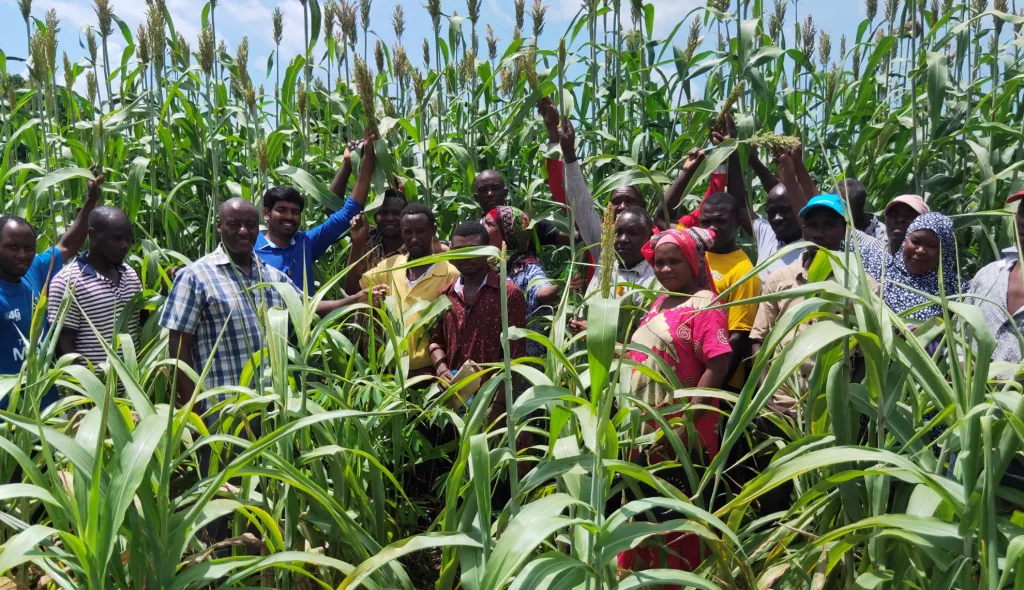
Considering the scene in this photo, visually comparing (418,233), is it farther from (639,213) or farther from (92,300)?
(92,300)

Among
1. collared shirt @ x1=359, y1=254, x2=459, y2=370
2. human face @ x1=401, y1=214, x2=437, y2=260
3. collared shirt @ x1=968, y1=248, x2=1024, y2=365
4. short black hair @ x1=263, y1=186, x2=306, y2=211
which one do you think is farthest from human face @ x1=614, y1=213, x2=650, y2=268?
short black hair @ x1=263, y1=186, x2=306, y2=211

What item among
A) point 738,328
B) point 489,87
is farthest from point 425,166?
point 738,328

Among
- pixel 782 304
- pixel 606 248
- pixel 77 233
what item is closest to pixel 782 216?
pixel 782 304

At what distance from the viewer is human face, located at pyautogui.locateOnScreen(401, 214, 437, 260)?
3.39m

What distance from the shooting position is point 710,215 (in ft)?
10.5

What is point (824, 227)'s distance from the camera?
2.89 m

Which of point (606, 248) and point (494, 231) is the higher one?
point (606, 248)

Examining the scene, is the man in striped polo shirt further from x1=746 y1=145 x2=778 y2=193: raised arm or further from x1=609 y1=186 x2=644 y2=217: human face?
x1=746 y1=145 x2=778 y2=193: raised arm

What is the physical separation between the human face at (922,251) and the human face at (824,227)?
29 centimetres

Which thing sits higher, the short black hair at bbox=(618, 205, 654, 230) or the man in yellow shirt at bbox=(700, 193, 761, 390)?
the short black hair at bbox=(618, 205, 654, 230)

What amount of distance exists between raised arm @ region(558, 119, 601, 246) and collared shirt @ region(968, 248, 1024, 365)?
1.24 meters

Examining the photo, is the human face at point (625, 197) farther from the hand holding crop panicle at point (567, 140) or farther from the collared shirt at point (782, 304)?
the collared shirt at point (782, 304)

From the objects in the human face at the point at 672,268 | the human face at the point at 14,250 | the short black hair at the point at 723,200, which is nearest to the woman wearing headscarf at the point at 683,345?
the human face at the point at 672,268

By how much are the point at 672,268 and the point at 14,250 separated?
2.11 m
